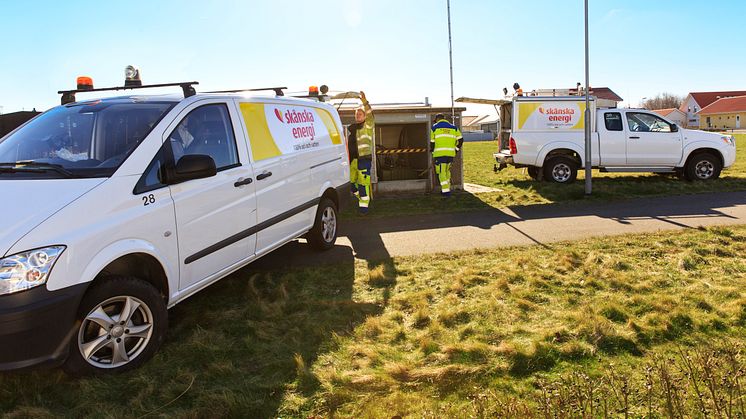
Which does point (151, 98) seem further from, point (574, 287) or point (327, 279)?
point (574, 287)

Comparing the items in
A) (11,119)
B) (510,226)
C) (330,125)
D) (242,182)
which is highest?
(11,119)

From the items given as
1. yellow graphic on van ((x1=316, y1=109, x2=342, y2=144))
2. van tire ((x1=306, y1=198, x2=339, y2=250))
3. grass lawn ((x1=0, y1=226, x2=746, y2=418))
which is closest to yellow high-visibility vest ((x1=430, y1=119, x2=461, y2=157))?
yellow graphic on van ((x1=316, y1=109, x2=342, y2=144))

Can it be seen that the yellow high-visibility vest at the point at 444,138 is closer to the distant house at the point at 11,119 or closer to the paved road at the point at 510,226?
the paved road at the point at 510,226

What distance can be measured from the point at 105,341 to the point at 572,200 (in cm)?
895

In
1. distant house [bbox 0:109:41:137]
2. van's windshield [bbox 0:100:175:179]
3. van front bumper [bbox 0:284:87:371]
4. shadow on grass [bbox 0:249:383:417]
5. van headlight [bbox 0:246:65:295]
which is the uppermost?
distant house [bbox 0:109:41:137]

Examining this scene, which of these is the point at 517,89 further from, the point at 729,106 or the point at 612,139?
the point at 729,106

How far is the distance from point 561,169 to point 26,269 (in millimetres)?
11441

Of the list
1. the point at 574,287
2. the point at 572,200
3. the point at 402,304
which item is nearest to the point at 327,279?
the point at 402,304

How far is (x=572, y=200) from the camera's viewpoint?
10203 millimetres

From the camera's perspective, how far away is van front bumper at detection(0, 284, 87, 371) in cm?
279

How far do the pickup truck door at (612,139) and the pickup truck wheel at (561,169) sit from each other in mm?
732

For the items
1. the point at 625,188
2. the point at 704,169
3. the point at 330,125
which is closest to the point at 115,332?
the point at 330,125

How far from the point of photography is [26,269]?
2.83 metres

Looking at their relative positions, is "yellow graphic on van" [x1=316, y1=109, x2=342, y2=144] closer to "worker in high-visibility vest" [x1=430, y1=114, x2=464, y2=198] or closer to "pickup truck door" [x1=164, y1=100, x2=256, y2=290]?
"pickup truck door" [x1=164, y1=100, x2=256, y2=290]
